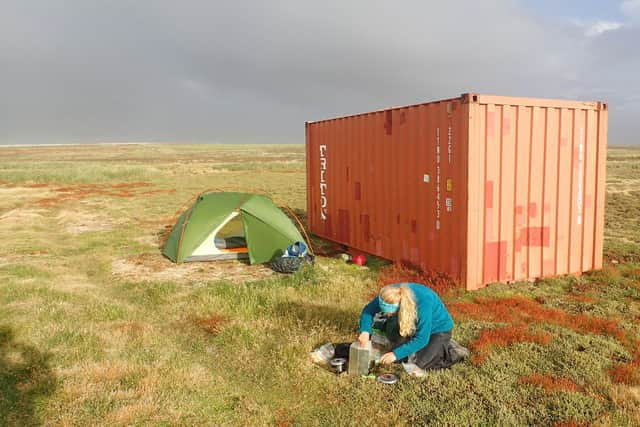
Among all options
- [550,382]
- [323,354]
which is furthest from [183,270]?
[550,382]

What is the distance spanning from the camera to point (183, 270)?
10852 millimetres

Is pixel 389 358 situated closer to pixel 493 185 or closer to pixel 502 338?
pixel 502 338

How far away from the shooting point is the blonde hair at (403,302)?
4941 mm

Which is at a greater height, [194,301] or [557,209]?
[557,209]

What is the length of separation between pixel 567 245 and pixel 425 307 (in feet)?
19.3

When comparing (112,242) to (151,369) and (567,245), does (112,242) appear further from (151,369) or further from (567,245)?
(567,245)

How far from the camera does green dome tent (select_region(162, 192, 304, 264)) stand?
11133mm

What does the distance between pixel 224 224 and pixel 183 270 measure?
1.44m

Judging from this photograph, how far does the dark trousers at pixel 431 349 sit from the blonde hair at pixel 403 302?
0.99ft

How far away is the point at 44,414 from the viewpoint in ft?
15.4

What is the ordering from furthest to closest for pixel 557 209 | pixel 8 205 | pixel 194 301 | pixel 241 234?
pixel 8 205, pixel 241 234, pixel 557 209, pixel 194 301

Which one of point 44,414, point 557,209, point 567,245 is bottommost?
point 44,414

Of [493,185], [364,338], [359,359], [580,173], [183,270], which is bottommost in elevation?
[183,270]

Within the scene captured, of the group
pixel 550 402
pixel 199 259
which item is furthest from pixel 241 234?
pixel 550 402
